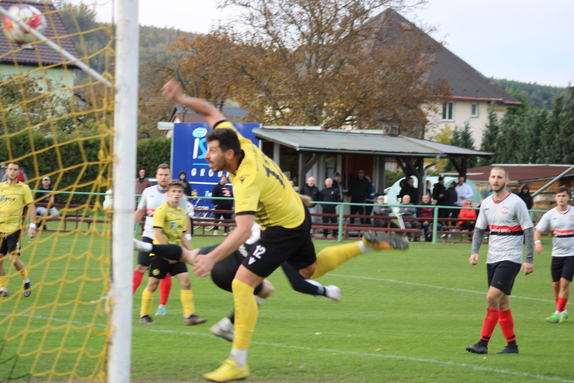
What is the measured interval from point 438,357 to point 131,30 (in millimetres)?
4389

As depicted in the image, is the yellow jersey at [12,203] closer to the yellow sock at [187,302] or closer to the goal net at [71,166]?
the goal net at [71,166]

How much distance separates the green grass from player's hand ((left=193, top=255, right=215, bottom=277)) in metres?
1.24

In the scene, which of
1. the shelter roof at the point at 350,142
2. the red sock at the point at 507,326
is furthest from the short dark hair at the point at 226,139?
the shelter roof at the point at 350,142

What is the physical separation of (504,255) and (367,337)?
174cm

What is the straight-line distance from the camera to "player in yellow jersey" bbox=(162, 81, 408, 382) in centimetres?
509

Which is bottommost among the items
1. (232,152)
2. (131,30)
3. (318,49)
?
(232,152)

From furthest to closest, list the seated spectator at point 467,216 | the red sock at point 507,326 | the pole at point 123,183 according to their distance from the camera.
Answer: the seated spectator at point 467,216
the red sock at point 507,326
the pole at point 123,183

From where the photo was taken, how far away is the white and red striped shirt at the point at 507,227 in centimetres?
691

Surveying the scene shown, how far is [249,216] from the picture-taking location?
4965 mm

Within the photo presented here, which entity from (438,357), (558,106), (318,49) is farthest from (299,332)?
(558,106)

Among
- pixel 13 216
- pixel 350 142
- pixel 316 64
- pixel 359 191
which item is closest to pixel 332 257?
pixel 13 216

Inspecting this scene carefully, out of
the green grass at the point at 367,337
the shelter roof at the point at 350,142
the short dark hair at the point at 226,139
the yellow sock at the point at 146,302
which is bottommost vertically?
the green grass at the point at 367,337

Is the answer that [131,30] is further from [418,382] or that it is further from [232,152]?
[418,382]

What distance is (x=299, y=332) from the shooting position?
300 inches
